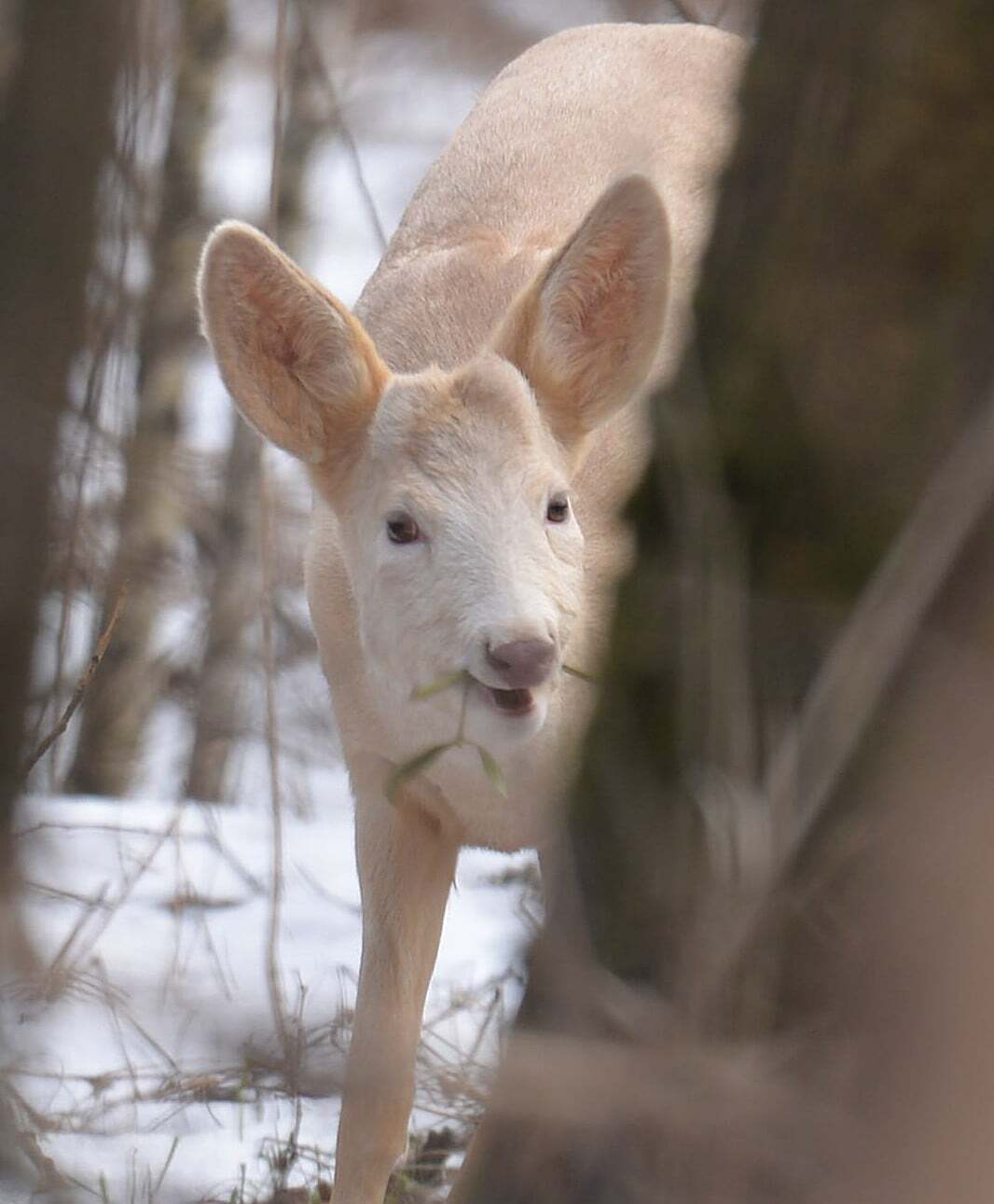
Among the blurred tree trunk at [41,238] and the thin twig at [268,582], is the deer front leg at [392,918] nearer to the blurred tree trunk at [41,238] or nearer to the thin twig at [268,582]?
the thin twig at [268,582]

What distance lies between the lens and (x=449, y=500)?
165 inches

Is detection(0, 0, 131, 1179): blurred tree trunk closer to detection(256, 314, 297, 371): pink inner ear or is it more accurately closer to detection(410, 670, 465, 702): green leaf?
detection(410, 670, 465, 702): green leaf

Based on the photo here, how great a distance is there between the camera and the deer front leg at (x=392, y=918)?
4.66m

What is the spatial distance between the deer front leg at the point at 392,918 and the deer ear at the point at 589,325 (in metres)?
1.05

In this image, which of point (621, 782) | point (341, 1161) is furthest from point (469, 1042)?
point (621, 782)

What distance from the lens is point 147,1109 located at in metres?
4.70

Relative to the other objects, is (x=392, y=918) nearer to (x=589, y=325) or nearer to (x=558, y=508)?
(x=558, y=508)

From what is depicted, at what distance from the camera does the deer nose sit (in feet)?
12.0

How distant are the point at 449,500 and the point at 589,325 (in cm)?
71

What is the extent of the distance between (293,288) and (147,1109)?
202 centimetres

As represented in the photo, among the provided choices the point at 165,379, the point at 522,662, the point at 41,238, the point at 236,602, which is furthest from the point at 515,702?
the point at 165,379

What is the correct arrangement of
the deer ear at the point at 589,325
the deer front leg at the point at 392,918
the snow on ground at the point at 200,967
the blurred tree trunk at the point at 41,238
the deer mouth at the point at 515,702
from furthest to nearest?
the deer front leg at the point at 392,918 → the deer ear at the point at 589,325 → the deer mouth at the point at 515,702 → the snow on ground at the point at 200,967 → the blurred tree trunk at the point at 41,238

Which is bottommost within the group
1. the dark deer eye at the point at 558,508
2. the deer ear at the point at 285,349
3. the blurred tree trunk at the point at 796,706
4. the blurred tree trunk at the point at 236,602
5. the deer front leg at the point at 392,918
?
the blurred tree trunk at the point at 796,706

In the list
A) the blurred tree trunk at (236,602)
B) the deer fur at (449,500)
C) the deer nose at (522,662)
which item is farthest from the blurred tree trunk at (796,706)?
the blurred tree trunk at (236,602)
